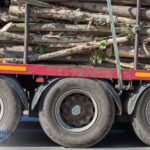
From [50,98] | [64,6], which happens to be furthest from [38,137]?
[64,6]

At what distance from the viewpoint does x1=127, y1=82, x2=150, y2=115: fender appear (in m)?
5.62

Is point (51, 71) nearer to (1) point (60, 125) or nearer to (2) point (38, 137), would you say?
(1) point (60, 125)

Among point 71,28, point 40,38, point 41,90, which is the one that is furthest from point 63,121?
point 71,28

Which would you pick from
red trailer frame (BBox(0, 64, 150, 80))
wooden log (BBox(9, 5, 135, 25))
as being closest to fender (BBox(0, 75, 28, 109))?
red trailer frame (BBox(0, 64, 150, 80))

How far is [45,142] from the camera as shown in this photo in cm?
607

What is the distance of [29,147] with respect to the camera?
5668 mm

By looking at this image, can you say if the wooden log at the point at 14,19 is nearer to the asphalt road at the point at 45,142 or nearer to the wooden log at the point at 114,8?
the wooden log at the point at 114,8

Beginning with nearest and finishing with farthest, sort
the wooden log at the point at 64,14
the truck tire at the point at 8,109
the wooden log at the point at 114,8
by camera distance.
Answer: the truck tire at the point at 8,109
the wooden log at the point at 64,14
the wooden log at the point at 114,8

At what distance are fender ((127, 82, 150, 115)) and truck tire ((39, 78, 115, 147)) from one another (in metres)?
0.28

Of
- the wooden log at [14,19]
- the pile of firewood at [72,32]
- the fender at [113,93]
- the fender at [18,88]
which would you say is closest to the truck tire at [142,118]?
the fender at [113,93]

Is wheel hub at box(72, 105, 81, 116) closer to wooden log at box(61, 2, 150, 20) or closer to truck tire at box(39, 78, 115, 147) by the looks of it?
truck tire at box(39, 78, 115, 147)

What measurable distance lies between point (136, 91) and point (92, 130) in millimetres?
985

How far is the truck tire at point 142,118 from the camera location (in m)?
5.68

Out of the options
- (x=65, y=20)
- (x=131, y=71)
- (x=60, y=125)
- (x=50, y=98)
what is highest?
(x=65, y=20)
